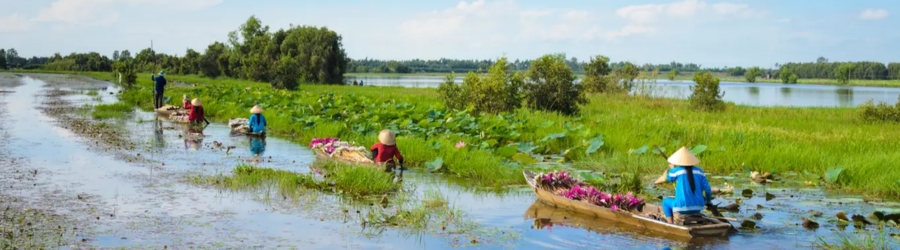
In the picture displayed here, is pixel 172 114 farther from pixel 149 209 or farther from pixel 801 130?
pixel 801 130

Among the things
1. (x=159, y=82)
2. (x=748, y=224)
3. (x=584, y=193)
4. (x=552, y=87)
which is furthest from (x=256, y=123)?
(x=748, y=224)

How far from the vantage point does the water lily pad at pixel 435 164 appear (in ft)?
36.2

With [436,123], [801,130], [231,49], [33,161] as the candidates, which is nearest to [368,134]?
[436,123]

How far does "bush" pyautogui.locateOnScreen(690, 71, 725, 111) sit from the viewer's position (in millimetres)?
22469

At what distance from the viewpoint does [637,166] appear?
35.4ft

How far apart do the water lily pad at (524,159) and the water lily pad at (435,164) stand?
3.68 ft

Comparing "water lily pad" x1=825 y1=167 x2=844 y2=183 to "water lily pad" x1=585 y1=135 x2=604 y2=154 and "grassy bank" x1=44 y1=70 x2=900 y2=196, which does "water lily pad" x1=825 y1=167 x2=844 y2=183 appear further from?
"water lily pad" x1=585 y1=135 x2=604 y2=154

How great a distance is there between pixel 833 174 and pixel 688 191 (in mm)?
3555

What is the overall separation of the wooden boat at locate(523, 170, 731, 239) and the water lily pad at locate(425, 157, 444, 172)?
8.85 ft

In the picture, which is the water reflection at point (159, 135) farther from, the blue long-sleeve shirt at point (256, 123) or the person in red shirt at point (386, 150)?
the person in red shirt at point (386, 150)

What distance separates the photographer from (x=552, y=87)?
20.7 metres

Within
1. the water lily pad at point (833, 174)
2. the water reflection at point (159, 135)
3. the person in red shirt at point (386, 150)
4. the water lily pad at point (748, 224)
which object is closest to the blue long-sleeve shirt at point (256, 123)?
the water reflection at point (159, 135)

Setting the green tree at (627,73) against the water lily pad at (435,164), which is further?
the green tree at (627,73)

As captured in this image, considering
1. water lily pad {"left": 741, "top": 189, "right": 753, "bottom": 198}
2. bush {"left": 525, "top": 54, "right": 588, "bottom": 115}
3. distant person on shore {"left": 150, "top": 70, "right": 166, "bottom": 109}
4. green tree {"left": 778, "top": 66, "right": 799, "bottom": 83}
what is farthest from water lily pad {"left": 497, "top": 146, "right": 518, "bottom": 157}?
green tree {"left": 778, "top": 66, "right": 799, "bottom": 83}
